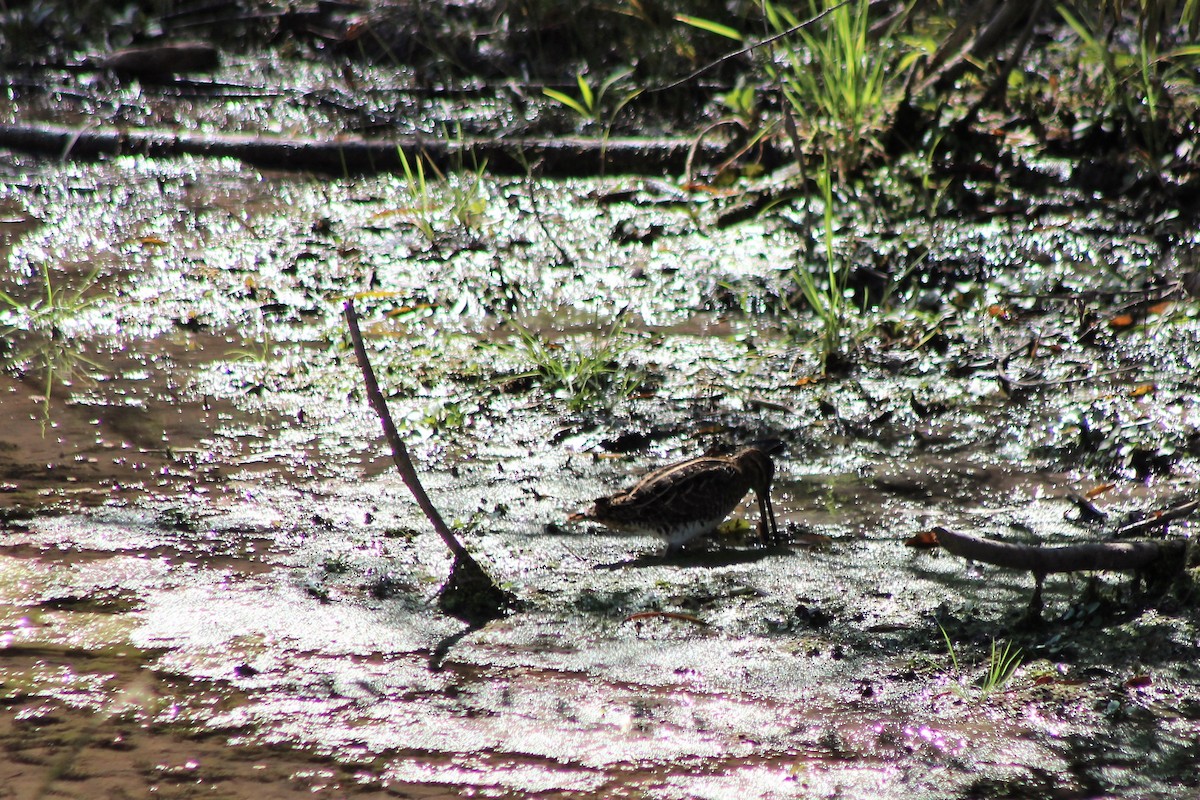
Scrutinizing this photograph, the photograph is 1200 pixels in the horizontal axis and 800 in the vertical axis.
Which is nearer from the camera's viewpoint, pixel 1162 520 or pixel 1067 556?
pixel 1067 556

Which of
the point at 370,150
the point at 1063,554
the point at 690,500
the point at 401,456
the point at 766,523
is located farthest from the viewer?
the point at 370,150

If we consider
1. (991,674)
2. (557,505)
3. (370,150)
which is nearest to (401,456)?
(557,505)

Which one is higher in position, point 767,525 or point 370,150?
point 370,150

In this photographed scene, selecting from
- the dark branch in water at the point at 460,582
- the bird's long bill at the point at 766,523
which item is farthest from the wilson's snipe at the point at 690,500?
the dark branch in water at the point at 460,582

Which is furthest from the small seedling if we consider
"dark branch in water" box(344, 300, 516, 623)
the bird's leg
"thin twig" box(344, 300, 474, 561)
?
"thin twig" box(344, 300, 474, 561)

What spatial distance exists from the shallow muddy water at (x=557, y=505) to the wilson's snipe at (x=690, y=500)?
0.13 metres

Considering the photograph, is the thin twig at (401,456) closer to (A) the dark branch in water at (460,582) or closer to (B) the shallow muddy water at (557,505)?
(A) the dark branch in water at (460,582)

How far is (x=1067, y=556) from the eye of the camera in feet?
11.1

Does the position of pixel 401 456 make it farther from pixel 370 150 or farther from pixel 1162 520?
pixel 370 150

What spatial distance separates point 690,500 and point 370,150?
5.15 metres

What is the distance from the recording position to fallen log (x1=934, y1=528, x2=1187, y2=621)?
3240 millimetres

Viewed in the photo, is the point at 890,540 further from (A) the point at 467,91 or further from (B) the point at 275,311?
(A) the point at 467,91

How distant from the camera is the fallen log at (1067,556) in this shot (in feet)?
10.6

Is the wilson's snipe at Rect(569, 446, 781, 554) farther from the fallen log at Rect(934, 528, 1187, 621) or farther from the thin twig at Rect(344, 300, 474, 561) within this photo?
the fallen log at Rect(934, 528, 1187, 621)
